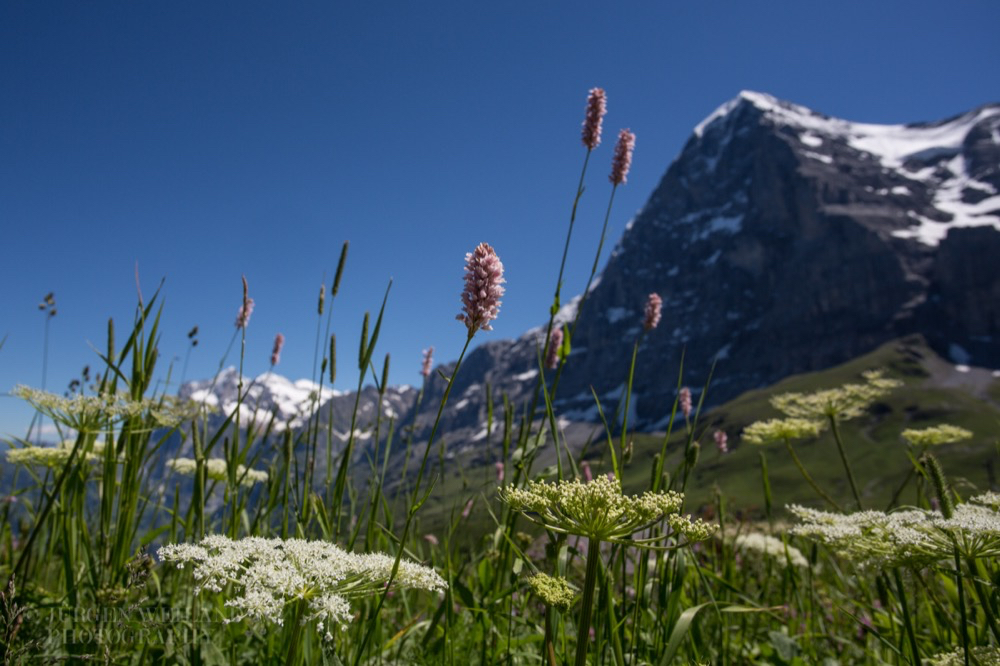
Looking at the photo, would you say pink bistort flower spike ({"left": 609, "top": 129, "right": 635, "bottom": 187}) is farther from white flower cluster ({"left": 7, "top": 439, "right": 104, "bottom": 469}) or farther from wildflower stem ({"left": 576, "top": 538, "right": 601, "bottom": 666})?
white flower cluster ({"left": 7, "top": 439, "right": 104, "bottom": 469})

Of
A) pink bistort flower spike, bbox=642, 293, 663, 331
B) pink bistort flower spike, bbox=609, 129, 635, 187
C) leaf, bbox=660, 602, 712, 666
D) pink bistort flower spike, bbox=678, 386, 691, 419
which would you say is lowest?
leaf, bbox=660, 602, 712, 666

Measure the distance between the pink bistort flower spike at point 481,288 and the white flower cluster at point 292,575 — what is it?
1116 millimetres

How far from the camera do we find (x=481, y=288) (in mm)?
2504

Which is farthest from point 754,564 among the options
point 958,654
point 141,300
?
point 141,300

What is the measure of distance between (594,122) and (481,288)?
288cm

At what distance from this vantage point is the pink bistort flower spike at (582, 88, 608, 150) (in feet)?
15.5

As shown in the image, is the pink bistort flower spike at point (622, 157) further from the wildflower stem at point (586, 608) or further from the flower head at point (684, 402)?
the wildflower stem at point (586, 608)

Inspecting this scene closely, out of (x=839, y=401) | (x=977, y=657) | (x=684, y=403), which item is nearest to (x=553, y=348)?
(x=684, y=403)

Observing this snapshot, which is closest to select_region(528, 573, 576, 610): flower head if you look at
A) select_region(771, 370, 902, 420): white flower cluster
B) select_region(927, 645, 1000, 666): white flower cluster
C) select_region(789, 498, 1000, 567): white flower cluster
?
select_region(789, 498, 1000, 567): white flower cluster

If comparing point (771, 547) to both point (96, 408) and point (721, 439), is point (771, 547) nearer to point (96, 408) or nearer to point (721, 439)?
point (721, 439)

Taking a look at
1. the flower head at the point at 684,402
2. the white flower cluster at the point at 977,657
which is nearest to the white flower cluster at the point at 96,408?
the flower head at the point at 684,402

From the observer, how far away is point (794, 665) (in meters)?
3.48

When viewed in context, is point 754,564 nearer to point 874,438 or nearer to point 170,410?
point 170,410

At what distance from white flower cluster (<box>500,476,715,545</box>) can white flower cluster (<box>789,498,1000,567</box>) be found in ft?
3.61
